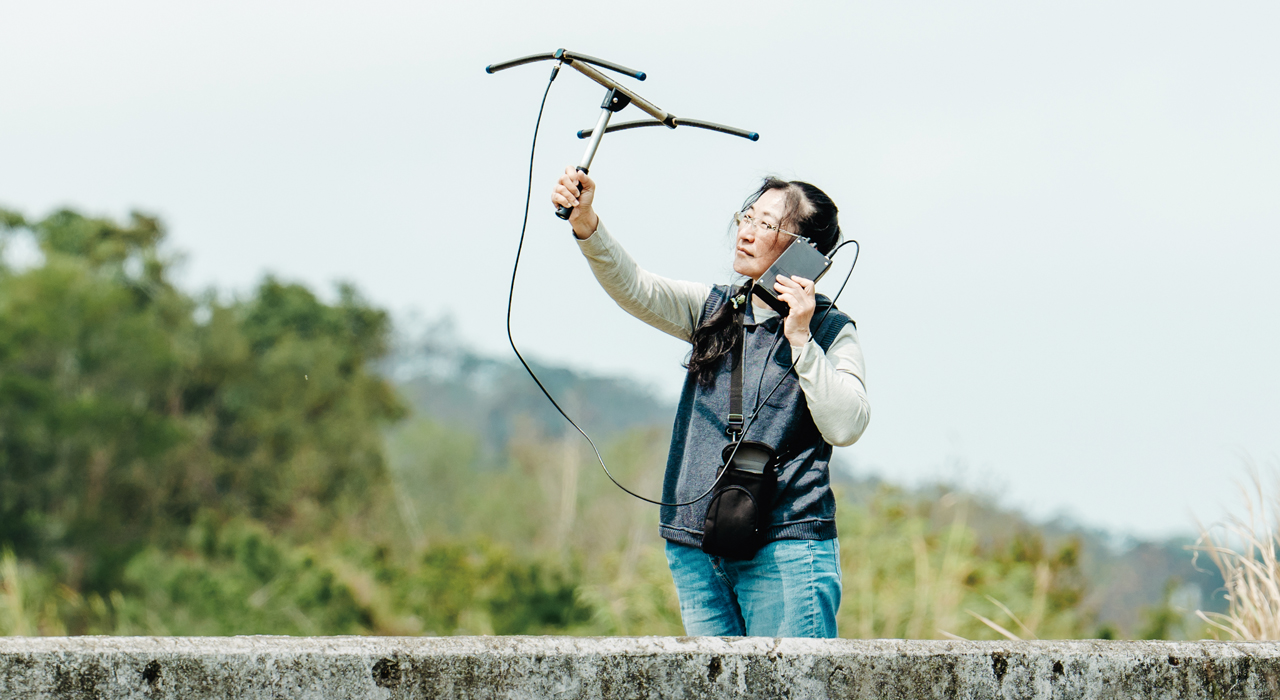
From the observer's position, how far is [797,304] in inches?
81.9

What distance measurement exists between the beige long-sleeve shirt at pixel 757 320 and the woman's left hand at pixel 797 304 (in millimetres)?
24

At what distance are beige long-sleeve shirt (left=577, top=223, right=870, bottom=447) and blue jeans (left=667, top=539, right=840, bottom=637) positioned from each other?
24 centimetres

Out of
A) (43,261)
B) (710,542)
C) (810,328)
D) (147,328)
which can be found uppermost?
(43,261)

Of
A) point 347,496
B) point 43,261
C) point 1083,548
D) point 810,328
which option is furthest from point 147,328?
point 810,328

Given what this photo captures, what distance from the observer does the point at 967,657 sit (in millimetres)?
1677

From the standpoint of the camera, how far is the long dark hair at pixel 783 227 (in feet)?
7.43

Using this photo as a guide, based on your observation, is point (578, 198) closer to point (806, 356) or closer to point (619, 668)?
point (806, 356)

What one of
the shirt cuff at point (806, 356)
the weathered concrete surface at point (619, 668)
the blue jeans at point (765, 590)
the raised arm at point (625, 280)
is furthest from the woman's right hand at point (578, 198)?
the weathered concrete surface at point (619, 668)

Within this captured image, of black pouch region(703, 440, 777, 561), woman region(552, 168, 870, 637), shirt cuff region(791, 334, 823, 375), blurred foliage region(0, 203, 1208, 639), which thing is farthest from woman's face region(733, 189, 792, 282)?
blurred foliage region(0, 203, 1208, 639)

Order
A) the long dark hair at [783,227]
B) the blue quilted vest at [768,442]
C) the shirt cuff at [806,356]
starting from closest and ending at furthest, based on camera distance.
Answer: the shirt cuff at [806,356]
the blue quilted vest at [768,442]
the long dark hair at [783,227]

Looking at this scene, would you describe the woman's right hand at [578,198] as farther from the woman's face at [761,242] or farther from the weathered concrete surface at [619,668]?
the weathered concrete surface at [619,668]

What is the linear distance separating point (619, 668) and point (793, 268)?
92cm

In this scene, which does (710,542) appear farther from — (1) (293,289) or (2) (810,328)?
(1) (293,289)

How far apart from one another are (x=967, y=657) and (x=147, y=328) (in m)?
22.9
